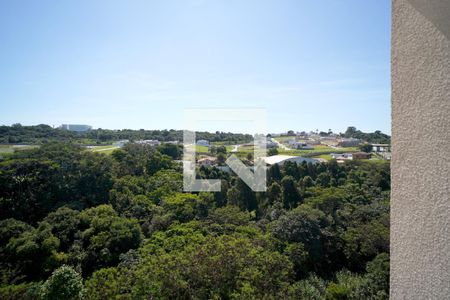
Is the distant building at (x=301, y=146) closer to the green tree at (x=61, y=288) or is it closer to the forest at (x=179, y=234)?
the forest at (x=179, y=234)

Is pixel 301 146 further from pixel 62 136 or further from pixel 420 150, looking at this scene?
pixel 420 150

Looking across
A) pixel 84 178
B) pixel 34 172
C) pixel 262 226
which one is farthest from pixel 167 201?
pixel 34 172

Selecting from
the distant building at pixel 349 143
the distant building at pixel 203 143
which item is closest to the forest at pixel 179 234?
the distant building at pixel 203 143

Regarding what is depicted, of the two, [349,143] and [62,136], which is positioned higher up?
[62,136]

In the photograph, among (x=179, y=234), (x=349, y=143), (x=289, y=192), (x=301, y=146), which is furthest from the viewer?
(x=349, y=143)

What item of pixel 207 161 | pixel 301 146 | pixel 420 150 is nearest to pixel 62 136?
pixel 207 161

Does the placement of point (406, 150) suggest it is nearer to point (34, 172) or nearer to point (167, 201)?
point (167, 201)

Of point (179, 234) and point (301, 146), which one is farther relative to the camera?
point (301, 146)

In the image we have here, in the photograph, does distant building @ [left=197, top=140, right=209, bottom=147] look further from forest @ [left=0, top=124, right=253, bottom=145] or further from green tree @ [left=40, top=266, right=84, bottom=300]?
green tree @ [left=40, top=266, right=84, bottom=300]
